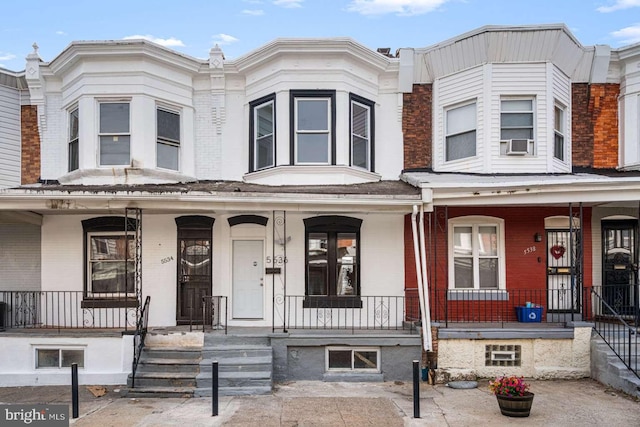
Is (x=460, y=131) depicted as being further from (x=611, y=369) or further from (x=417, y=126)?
(x=611, y=369)

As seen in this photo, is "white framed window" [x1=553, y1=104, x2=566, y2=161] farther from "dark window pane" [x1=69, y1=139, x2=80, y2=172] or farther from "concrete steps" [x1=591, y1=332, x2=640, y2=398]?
"dark window pane" [x1=69, y1=139, x2=80, y2=172]

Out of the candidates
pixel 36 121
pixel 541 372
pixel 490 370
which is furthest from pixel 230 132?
pixel 541 372

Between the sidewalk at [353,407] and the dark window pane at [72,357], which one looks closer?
the sidewalk at [353,407]

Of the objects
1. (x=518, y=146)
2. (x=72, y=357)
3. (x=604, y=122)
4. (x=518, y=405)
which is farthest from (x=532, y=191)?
(x=72, y=357)

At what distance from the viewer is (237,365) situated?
30.1 ft

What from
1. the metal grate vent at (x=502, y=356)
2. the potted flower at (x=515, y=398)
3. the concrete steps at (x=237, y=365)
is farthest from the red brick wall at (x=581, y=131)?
the concrete steps at (x=237, y=365)

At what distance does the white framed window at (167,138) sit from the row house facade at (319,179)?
5cm

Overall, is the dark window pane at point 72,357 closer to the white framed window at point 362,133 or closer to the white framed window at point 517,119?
the white framed window at point 362,133

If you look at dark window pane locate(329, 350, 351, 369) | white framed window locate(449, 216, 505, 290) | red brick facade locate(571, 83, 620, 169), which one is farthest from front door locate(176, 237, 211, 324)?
red brick facade locate(571, 83, 620, 169)

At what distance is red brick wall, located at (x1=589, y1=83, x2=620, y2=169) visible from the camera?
12.3m

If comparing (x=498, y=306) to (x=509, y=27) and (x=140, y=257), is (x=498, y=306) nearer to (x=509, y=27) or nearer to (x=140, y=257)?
(x=509, y=27)

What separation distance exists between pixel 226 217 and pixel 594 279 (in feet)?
28.2

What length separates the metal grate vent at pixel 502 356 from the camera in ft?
32.5

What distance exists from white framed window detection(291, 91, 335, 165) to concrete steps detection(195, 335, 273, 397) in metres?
4.21
